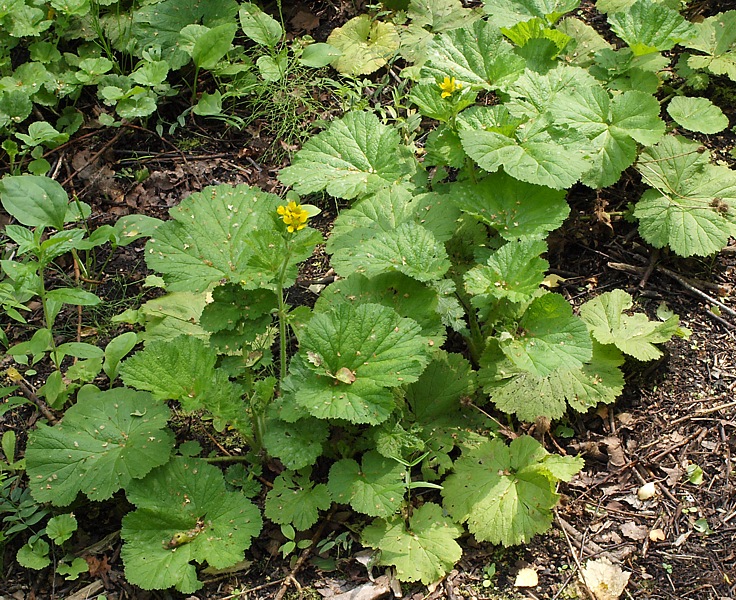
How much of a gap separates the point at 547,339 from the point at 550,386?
10.4 inches

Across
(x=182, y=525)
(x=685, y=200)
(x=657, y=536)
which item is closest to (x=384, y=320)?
(x=182, y=525)

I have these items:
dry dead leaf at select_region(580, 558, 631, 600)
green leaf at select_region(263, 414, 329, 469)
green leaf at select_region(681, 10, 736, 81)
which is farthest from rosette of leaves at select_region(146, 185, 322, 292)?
green leaf at select_region(681, 10, 736, 81)

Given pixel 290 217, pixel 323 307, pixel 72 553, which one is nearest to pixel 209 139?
pixel 323 307

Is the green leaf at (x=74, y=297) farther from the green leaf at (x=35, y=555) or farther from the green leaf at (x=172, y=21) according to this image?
the green leaf at (x=172, y=21)

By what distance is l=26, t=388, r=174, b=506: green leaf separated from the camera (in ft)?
8.51

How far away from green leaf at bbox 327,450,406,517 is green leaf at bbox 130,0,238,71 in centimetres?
248

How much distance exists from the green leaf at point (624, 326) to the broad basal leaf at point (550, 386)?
0.06 metres

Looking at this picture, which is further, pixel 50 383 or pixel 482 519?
pixel 50 383

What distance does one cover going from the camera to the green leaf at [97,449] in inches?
102

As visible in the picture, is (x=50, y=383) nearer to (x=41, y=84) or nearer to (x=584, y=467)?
(x=41, y=84)

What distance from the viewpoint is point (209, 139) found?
13.0 feet

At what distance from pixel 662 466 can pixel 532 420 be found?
0.55 metres

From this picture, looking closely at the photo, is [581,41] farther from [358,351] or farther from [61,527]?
[61,527]

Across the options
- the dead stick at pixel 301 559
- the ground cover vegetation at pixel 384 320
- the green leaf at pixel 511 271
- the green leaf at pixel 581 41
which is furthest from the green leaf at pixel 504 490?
the green leaf at pixel 581 41
